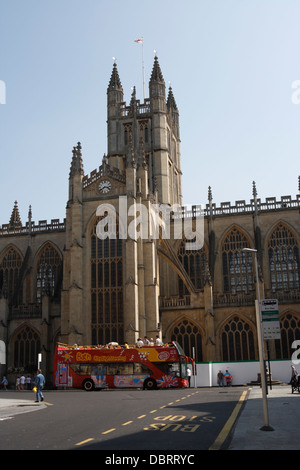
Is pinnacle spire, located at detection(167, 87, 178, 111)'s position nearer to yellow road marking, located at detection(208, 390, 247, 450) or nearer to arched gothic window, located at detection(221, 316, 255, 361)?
arched gothic window, located at detection(221, 316, 255, 361)

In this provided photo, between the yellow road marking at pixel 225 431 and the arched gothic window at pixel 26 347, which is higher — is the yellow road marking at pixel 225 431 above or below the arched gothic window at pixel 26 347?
below

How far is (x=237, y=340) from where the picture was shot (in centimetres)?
4428

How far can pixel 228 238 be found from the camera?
5188cm

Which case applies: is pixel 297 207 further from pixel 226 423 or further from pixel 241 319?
pixel 226 423

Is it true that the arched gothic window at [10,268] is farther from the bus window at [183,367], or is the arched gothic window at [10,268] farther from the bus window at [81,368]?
the bus window at [183,367]

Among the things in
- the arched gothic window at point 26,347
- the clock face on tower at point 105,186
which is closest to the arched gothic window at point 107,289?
the clock face on tower at point 105,186

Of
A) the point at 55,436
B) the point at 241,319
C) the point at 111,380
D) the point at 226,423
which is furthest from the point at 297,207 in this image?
the point at 55,436

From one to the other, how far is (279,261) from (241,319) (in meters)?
8.14

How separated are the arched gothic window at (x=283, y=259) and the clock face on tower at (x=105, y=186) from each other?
16118 mm

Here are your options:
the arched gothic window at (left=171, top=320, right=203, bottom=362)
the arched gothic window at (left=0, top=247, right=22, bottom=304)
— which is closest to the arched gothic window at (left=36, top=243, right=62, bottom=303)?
the arched gothic window at (left=0, top=247, right=22, bottom=304)

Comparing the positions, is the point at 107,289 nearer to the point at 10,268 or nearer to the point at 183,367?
the point at 183,367

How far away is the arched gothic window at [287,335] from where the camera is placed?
142ft

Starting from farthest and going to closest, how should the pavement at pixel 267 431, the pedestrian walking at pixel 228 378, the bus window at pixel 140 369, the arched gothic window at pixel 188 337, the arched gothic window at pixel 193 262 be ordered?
the arched gothic window at pixel 193 262
the arched gothic window at pixel 188 337
the pedestrian walking at pixel 228 378
the bus window at pixel 140 369
the pavement at pixel 267 431

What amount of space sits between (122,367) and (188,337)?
38.1ft
